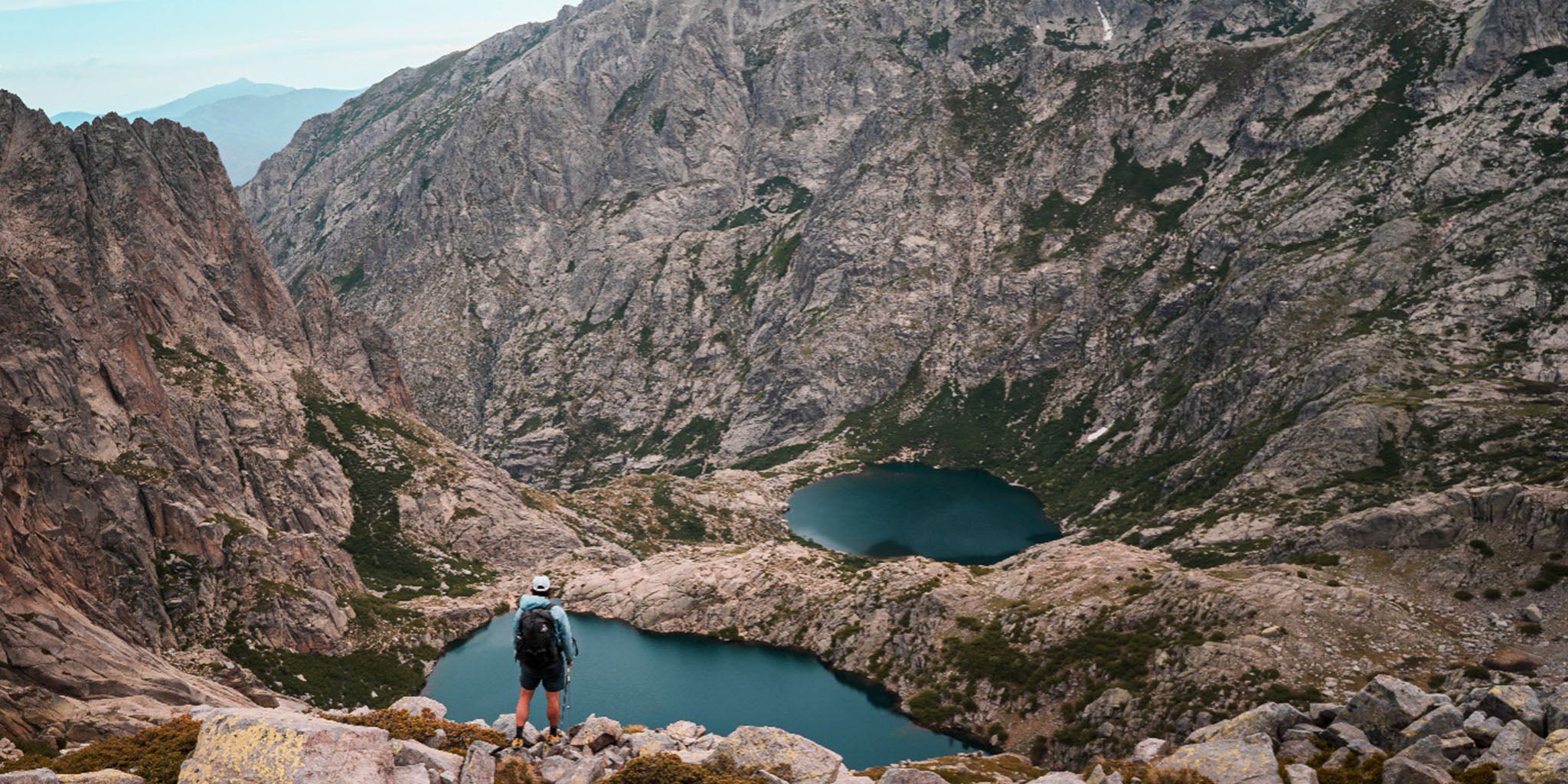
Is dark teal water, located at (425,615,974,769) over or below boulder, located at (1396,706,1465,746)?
over

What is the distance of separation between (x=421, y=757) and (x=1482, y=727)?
41.9 m

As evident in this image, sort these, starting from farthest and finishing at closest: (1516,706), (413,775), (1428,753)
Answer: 1. (1516,706)
2. (1428,753)
3. (413,775)

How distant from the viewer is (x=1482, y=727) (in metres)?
38.5

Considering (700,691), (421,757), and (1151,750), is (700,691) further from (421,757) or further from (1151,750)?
(421,757)

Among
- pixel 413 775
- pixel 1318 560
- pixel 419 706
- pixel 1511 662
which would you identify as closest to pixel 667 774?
pixel 413 775

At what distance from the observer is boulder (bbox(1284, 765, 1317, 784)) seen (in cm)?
3819

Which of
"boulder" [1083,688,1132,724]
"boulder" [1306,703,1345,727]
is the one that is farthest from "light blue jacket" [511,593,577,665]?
"boulder" [1083,688,1132,724]

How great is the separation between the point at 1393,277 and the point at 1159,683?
444 feet

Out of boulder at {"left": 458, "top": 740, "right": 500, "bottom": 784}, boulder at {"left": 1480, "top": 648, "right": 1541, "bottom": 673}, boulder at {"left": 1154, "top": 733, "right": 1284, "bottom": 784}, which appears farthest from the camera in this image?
boulder at {"left": 1480, "top": 648, "right": 1541, "bottom": 673}

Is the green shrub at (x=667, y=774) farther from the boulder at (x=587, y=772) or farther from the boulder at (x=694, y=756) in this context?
the boulder at (x=694, y=756)

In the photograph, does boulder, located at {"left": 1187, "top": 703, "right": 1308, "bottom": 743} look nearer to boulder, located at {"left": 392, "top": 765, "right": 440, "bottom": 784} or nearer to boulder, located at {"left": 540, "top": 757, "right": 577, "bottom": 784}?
boulder, located at {"left": 540, "top": 757, "right": 577, "bottom": 784}

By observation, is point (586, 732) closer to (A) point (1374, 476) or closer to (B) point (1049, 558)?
(B) point (1049, 558)

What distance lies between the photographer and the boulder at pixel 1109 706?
298 ft

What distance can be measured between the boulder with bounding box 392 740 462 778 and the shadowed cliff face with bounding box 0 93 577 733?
33.4m
